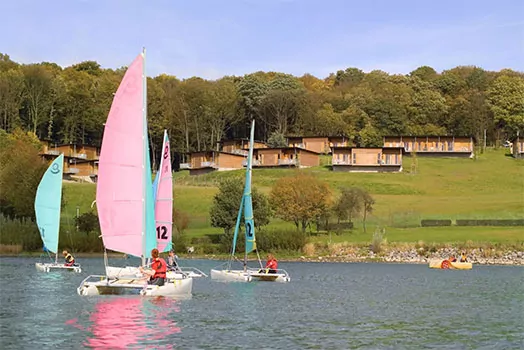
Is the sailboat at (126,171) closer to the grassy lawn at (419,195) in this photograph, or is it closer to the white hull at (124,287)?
the white hull at (124,287)

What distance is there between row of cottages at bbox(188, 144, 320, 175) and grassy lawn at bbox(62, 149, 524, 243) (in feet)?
12.2

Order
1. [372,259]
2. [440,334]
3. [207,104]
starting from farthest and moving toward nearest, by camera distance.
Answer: [207,104] → [372,259] → [440,334]

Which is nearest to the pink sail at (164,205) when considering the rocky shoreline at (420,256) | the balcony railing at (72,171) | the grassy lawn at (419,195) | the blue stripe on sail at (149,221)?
the blue stripe on sail at (149,221)

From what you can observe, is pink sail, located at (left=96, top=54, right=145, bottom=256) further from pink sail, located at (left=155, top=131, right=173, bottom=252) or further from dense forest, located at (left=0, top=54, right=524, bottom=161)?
dense forest, located at (left=0, top=54, right=524, bottom=161)

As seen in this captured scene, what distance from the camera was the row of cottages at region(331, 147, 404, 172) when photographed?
141m

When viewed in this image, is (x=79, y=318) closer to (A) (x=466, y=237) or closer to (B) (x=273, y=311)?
(B) (x=273, y=311)

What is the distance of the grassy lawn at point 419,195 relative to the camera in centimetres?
8612

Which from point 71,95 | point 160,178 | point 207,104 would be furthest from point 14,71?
point 160,178

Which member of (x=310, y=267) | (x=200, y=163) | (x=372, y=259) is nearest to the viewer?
(x=310, y=267)

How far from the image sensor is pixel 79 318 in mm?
30297

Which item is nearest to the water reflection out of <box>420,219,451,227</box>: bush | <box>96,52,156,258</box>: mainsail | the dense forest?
<box>96,52,156,258</box>: mainsail

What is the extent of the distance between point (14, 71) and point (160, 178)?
361 feet

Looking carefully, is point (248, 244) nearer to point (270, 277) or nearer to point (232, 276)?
point (232, 276)

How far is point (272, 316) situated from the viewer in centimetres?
3312
